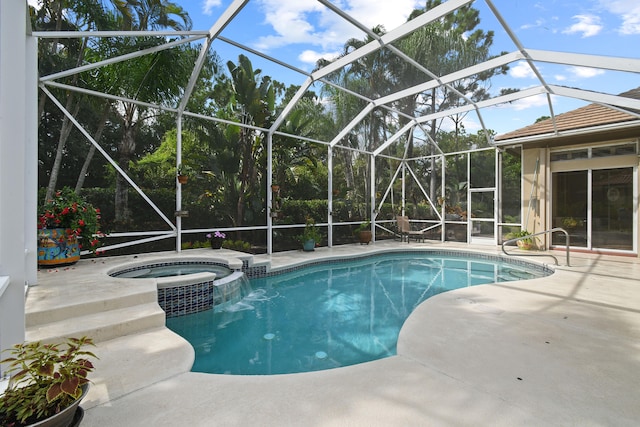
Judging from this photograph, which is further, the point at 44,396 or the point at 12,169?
the point at 12,169

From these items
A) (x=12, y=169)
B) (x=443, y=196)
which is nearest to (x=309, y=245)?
(x=443, y=196)

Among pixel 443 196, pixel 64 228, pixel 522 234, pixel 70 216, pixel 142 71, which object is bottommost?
pixel 522 234

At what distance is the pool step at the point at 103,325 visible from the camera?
2.97 metres

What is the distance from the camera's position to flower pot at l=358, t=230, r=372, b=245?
11438 millimetres

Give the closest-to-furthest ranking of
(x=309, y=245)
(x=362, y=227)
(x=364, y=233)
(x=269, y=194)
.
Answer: (x=269, y=194) → (x=309, y=245) → (x=364, y=233) → (x=362, y=227)

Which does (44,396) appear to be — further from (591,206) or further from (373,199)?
(591,206)

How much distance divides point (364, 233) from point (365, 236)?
0.11m

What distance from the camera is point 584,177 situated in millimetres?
9328

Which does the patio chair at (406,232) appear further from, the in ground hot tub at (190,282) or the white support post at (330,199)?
the in ground hot tub at (190,282)

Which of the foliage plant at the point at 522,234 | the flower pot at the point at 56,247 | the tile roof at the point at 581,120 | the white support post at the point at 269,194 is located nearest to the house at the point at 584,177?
the tile roof at the point at 581,120

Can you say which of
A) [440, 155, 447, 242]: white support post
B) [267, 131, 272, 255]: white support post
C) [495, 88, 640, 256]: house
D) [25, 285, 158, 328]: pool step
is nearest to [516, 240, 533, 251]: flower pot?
[495, 88, 640, 256]: house

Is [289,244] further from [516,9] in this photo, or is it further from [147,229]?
[516,9]

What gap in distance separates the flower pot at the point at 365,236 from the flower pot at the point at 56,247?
8.22 meters

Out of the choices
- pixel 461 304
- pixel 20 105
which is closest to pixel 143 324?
pixel 20 105
